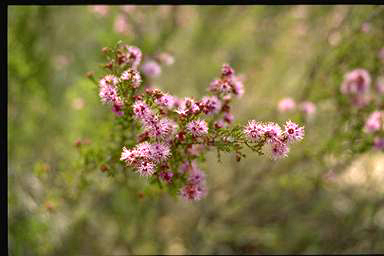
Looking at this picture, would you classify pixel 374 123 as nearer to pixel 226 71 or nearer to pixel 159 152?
pixel 226 71

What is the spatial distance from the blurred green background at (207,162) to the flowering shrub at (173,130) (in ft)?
2.55

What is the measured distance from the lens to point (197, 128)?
2475 mm

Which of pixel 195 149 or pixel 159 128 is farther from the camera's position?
pixel 195 149

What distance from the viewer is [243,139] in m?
2.47

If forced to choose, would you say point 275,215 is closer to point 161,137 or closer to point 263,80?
point 263,80

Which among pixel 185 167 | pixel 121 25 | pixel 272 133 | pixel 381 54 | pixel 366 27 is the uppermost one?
pixel 121 25

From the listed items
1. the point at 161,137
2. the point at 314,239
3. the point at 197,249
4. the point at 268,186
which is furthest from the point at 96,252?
the point at 161,137

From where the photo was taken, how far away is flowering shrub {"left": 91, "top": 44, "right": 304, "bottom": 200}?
2.40 m

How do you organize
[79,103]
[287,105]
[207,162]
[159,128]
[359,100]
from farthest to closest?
[207,162], [79,103], [287,105], [359,100], [159,128]

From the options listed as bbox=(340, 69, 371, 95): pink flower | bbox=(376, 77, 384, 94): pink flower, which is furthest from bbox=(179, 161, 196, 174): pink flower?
bbox=(376, 77, 384, 94): pink flower

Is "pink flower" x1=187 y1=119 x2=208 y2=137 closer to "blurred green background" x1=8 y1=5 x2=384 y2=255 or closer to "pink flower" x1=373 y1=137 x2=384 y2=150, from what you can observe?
"blurred green background" x1=8 y1=5 x2=384 y2=255

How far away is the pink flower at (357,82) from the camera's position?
4348 millimetres

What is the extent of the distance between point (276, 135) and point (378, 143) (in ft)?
6.52

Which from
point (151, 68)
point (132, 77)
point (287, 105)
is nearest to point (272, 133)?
point (132, 77)
